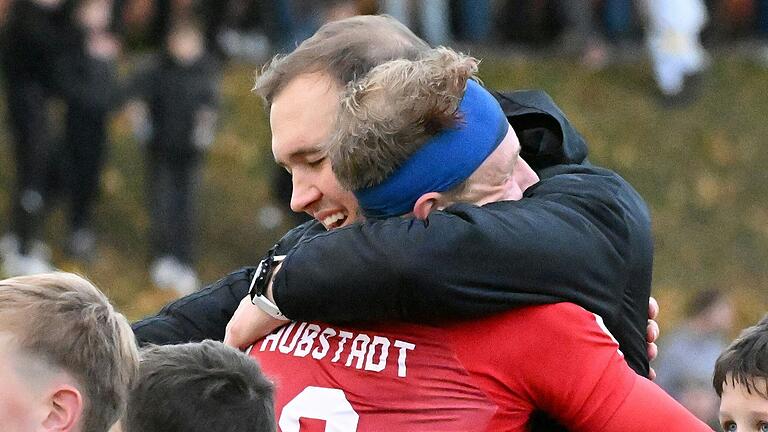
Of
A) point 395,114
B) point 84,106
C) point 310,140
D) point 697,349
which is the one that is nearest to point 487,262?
point 395,114

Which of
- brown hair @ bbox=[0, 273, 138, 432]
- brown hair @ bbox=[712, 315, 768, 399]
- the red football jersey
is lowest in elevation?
brown hair @ bbox=[712, 315, 768, 399]

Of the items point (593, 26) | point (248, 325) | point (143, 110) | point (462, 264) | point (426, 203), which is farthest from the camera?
point (593, 26)

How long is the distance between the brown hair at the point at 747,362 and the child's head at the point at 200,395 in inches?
40.4

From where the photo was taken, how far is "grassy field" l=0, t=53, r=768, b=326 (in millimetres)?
10523

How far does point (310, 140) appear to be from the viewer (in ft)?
8.79

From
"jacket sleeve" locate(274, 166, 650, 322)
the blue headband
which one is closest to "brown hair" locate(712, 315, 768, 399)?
"jacket sleeve" locate(274, 166, 650, 322)

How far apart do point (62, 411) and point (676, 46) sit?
459 inches

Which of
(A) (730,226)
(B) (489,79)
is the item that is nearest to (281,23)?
(B) (489,79)

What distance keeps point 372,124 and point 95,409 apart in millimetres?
670

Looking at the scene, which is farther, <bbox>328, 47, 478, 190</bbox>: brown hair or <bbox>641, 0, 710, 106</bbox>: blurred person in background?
<bbox>641, 0, 710, 106</bbox>: blurred person in background

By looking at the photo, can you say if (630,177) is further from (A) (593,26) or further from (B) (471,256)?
(B) (471,256)

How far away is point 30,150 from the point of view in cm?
934

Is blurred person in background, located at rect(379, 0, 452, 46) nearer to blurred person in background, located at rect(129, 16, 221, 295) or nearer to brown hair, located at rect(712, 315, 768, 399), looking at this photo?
blurred person in background, located at rect(129, 16, 221, 295)

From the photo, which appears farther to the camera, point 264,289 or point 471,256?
point 264,289
